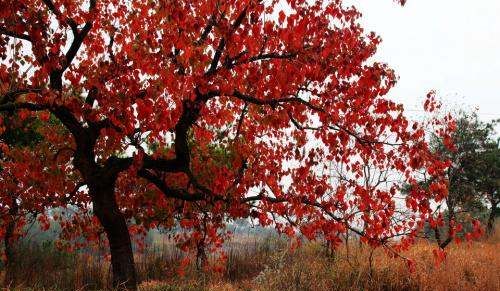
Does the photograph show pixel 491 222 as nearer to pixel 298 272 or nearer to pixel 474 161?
pixel 474 161

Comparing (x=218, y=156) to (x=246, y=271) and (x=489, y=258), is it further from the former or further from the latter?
→ (x=489, y=258)

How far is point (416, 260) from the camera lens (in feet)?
47.2

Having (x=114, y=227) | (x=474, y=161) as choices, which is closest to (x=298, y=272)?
(x=114, y=227)

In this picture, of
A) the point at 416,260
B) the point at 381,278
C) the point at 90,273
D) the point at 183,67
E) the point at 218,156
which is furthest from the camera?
the point at 218,156

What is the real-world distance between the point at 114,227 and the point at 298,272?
4.93 m

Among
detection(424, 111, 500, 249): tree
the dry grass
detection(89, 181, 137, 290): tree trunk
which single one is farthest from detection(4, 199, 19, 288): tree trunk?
detection(424, 111, 500, 249): tree

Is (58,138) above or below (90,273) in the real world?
above

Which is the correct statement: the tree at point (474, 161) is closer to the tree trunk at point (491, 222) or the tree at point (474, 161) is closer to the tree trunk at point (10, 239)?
the tree trunk at point (491, 222)

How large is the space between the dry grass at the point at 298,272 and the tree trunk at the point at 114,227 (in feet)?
2.13

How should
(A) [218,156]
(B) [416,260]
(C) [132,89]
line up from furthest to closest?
(A) [218,156] → (B) [416,260] → (C) [132,89]

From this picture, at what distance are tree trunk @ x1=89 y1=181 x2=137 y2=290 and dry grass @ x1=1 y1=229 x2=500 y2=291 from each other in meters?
0.65

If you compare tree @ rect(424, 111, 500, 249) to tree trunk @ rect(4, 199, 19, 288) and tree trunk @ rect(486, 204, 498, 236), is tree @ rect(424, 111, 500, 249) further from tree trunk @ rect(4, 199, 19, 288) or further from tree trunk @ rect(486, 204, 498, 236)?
tree trunk @ rect(4, 199, 19, 288)

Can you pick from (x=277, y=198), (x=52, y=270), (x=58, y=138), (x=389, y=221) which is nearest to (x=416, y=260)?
(x=389, y=221)

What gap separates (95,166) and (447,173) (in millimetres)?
18724
